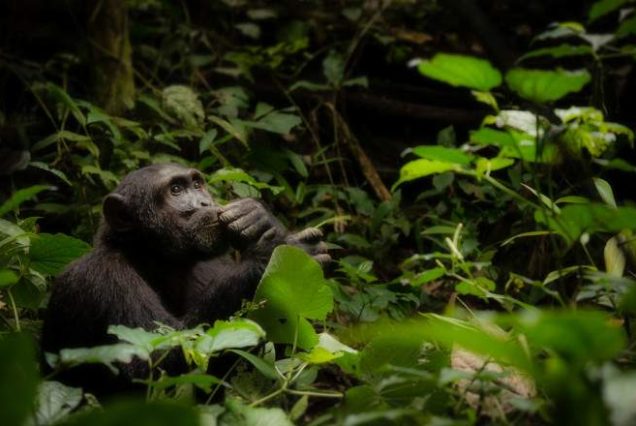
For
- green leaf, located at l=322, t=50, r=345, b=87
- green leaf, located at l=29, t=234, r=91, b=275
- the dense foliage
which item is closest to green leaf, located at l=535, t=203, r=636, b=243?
the dense foliage

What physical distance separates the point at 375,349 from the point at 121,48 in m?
5.13

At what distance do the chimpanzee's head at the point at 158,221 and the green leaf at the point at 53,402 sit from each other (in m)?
1.82

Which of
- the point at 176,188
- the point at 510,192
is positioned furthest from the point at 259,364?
the point at 176,188

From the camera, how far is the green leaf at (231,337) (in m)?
2.52

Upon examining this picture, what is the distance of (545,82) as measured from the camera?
234 centimetres

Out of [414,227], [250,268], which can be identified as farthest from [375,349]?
[414,227]

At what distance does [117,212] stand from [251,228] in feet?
2.77

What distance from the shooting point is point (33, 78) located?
24.0 ft

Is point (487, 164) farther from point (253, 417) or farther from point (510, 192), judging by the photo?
point (253, 417)

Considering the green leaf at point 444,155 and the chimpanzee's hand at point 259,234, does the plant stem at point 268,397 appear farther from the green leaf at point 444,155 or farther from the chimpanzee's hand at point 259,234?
the chimpanzee's hand at point 259,234

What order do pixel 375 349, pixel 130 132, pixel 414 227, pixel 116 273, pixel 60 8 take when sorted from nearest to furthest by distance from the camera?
pixel 375 349 < pixel 116 273 < pixel 414 227 < pixel 130 132 < pixel 60 8

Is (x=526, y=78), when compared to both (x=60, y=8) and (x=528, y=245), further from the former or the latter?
(x=60, y=8)

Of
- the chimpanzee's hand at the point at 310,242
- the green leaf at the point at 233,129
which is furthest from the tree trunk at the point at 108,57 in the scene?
the chimpanzee's hand at the point at 310,242

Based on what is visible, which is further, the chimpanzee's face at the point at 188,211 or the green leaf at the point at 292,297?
the chimpanzee's face at the point at 188,211
